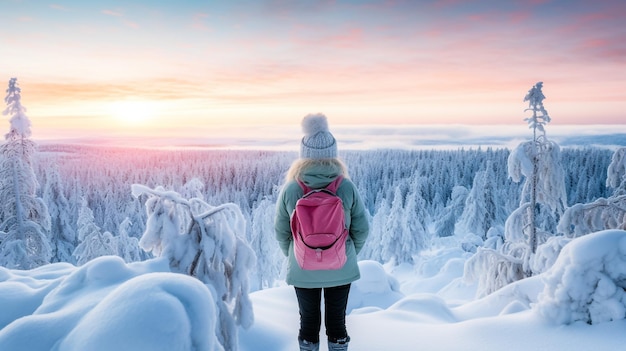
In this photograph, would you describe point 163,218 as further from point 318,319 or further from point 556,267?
point 556,267

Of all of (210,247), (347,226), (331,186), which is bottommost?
(210,247)

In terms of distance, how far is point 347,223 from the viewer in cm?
351

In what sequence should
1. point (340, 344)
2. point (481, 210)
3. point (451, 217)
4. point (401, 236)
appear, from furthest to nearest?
1. point (451, 217)
2. point (481, 210)
3. point (401, 236)
4. point (340, 344)

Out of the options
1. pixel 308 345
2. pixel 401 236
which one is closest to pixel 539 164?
pixel 308 345

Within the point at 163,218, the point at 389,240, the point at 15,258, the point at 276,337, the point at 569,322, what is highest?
the point at 163,218

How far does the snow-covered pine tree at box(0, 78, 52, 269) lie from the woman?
46.7 ft

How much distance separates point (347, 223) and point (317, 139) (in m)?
0.84

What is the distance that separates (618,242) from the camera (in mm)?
4539

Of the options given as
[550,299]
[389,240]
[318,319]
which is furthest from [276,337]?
[389,240]

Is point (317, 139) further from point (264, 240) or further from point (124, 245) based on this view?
point (264, 240)

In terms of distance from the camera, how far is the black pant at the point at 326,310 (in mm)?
3574

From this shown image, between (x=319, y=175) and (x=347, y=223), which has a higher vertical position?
(x=319, y=175)

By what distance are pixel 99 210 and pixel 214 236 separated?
62.6 metres

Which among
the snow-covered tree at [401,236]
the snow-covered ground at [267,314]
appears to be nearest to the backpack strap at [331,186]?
the snow-covered ground at [267,314]
